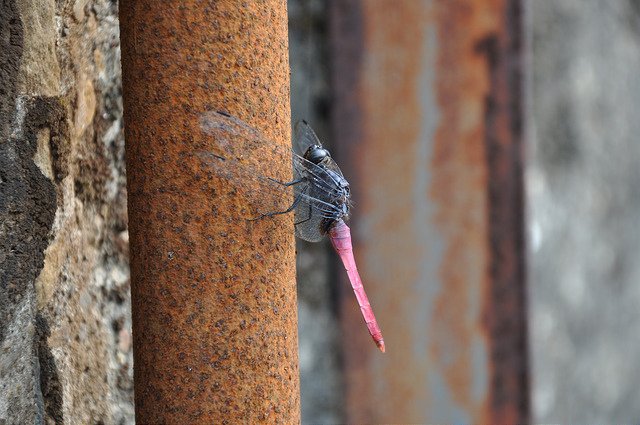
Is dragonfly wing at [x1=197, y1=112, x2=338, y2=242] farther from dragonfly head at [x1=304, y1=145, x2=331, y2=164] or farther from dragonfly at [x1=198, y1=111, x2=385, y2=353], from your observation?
dragonfly head at [x1=304, y1=145, x2=331, y2=164]

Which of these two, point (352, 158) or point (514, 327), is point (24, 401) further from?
point (514, 327)

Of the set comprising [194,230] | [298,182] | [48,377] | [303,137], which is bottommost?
[48,377]

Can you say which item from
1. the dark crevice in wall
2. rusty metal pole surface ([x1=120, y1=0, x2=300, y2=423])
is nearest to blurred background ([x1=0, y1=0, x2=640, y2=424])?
the dark crevice in wall

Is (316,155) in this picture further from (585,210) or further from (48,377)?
(585,210)

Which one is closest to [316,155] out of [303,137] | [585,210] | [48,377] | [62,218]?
[303,137]

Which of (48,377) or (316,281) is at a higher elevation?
(316,281)

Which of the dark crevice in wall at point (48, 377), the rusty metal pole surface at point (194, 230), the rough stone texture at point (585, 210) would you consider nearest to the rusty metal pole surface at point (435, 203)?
the rough stone texture at point (585, 210)

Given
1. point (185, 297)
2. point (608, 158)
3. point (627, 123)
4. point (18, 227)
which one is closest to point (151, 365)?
point (185, 297)
